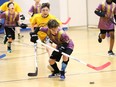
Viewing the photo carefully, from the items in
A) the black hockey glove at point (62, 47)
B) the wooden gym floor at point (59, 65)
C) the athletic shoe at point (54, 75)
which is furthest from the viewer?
the athletic shoe at point (54, 75)

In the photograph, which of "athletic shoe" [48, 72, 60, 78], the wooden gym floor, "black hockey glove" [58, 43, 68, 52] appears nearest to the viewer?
the wooden gym floor

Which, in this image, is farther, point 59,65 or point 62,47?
point 59,65

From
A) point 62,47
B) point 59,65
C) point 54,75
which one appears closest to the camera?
point 62,47

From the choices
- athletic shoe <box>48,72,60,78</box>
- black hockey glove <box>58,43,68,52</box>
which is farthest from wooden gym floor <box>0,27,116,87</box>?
black hockey glove <box>58,43,68,52</box>

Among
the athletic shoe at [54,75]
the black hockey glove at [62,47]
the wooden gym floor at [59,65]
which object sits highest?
the black hockey glove at [62,47]

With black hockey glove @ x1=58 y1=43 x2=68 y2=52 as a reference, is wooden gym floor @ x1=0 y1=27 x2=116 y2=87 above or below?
below

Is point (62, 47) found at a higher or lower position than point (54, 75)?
higher

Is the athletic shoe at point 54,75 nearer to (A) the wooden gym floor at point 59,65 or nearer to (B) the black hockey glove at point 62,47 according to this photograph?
(A) the wooden gym floor at point 59,65

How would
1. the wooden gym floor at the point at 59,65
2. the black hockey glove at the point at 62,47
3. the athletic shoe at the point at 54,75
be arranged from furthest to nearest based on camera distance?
the athletic shoe at the point at 54,75 → the black hockey glove at the point at 62,47 → the wooden gym floor at the point at 59,65

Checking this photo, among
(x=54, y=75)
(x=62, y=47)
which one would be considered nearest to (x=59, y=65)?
(x=54, y=75)

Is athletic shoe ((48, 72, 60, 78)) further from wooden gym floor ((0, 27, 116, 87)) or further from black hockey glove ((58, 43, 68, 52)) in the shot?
black hockey glove ((58, 43, 68, 52))

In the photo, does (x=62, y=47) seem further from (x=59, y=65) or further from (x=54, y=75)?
(x=59, y=65)

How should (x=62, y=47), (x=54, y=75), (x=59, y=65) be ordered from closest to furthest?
(x=62, y=47), (x=54, y=75), (x=59, y=65)

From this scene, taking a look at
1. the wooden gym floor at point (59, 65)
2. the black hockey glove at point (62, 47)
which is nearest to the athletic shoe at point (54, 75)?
the wooden gym floor at point (59, 65)
